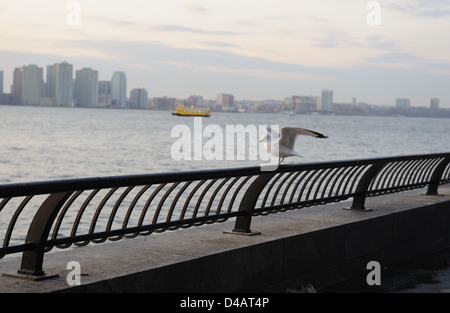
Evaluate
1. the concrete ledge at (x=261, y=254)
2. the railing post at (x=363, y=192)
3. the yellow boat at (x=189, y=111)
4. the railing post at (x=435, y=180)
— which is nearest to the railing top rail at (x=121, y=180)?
the concrete ledge at (x=261, y=254)

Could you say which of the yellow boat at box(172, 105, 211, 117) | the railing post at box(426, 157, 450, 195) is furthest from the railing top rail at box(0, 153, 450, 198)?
the yellow boat at box(172, 105, 211, 117)

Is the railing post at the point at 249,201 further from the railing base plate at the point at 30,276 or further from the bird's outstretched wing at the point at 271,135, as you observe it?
the railing base plate at the point at 30,276

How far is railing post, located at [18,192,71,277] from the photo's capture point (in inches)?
206

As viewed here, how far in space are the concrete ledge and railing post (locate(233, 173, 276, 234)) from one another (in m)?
0.18

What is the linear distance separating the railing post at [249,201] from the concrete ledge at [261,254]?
18 cm

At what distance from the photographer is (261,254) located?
22.5 feet

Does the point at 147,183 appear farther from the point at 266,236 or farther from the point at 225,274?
the point at 266,236

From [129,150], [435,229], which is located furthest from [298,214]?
[129,150]

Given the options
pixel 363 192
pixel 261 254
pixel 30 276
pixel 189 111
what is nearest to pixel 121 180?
pixel 30 276

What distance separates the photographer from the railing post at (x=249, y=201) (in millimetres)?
7332

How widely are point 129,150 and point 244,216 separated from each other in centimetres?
5568

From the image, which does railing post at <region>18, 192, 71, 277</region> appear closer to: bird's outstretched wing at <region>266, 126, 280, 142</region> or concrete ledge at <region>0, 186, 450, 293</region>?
concrete ledge at <region>0, 186, 450, 293</region>

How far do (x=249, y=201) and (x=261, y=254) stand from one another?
28.9 inches
